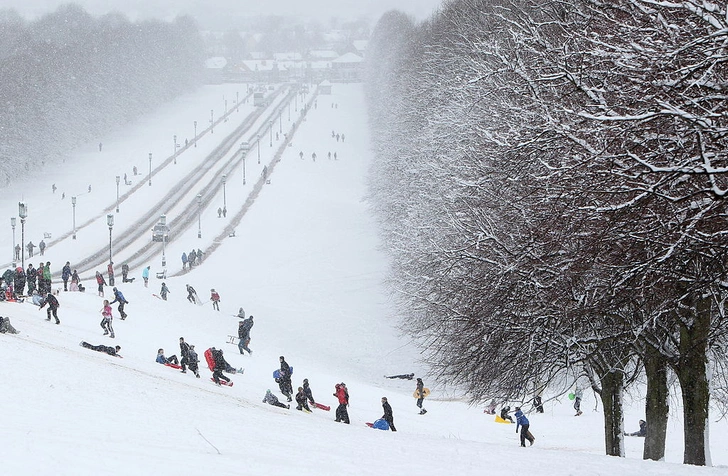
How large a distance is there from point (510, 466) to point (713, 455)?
1032 centimetres

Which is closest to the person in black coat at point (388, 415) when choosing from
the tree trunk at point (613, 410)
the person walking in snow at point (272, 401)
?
the person walking in snow at point (272, 401)

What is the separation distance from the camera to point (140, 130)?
127062mm

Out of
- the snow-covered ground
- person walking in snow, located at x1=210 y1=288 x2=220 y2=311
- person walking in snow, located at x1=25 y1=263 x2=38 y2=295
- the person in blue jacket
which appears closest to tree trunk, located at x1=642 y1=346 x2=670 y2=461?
the snow-covered ground

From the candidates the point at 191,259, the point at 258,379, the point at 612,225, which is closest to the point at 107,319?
the point at 258,379

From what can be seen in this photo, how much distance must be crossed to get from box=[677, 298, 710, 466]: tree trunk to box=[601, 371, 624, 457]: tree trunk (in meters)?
2.86

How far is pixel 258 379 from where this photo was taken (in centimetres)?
2795

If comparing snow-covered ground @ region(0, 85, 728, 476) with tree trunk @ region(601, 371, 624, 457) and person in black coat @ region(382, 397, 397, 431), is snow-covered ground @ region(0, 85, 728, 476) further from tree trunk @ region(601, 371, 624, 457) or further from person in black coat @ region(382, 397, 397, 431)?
tree trunk @ region(601, 371, 624, 457)

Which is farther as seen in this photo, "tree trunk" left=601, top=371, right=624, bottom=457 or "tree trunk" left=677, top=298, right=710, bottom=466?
"tree trunk" left=601, top=371, right=624, bottom=457

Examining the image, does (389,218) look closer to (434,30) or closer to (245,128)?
(434,30)

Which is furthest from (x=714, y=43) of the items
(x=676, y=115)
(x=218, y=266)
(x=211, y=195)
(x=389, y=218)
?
(x=211, y=195)

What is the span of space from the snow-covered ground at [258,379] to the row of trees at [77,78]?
67.1 feet

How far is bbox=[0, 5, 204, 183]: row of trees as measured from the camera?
10056 centimetres

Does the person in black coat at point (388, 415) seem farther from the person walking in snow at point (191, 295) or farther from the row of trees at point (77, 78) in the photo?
the row of trees at point (77, 78)

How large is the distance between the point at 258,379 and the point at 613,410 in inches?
459
